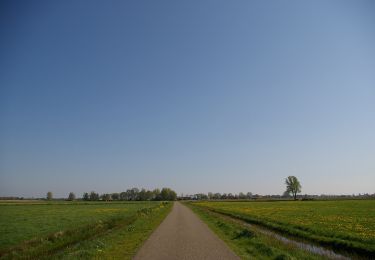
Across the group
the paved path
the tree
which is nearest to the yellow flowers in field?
the paved path

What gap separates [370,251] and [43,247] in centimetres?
1954

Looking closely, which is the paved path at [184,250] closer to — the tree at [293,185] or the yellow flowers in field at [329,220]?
the yellow flowers in field at [329,220]

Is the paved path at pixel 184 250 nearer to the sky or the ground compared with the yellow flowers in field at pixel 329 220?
nearer to the ground

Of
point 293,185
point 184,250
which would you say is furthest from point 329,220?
point 293,185

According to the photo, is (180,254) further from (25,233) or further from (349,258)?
(25,233)

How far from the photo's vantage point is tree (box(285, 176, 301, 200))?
166 m

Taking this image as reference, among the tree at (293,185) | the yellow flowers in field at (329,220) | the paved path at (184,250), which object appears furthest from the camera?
the tree at (293,185)

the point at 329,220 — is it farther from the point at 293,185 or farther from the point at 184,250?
the point at 293,185

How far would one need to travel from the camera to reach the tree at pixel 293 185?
16575 centimetres

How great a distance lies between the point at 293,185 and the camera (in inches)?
6565

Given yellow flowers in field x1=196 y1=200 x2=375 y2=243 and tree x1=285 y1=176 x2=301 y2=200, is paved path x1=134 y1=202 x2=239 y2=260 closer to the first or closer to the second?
yellow flowers in field x1=196 y1=200 x2=375 y2=243

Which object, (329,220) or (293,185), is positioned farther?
(293,185)

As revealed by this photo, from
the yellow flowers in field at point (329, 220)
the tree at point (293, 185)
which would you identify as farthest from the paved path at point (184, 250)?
the tree at point (293, 185)

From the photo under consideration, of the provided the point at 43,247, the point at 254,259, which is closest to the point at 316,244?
the point at 254,259
